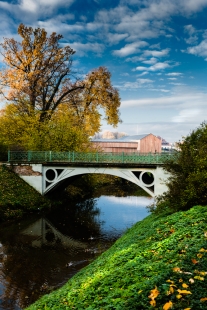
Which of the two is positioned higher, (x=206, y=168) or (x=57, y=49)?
(x=57, y=49)

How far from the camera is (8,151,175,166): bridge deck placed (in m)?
16.9

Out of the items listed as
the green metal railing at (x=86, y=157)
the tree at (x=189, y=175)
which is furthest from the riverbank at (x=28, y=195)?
the tree at (x=189, y=175)

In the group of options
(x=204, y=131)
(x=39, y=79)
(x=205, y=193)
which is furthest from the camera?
(x=39, y=79)

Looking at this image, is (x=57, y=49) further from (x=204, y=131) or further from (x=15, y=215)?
(x=204, y=131)

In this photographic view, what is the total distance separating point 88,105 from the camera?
91.3 ft

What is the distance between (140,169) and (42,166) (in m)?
7.86

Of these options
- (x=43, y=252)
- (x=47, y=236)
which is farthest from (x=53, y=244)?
(x=47, y=236)

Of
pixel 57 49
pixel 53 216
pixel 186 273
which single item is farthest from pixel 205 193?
pixel 57 49

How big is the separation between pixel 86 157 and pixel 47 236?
6.35 meters

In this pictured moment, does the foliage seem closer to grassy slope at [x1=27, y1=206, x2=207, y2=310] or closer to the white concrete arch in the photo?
the white concrete arch

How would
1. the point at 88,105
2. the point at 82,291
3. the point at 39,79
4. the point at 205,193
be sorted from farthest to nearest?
the point at 88,105 → the point at 39,79 → the point at 205,193 → the point at 82,291

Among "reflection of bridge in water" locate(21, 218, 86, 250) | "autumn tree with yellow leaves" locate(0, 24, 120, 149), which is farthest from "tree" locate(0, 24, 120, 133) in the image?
"reflection of bridge in water" locate(21, 218, 86, 250)

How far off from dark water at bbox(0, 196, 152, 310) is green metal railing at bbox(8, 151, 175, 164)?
3930mm

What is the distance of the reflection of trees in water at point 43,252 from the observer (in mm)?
9256
